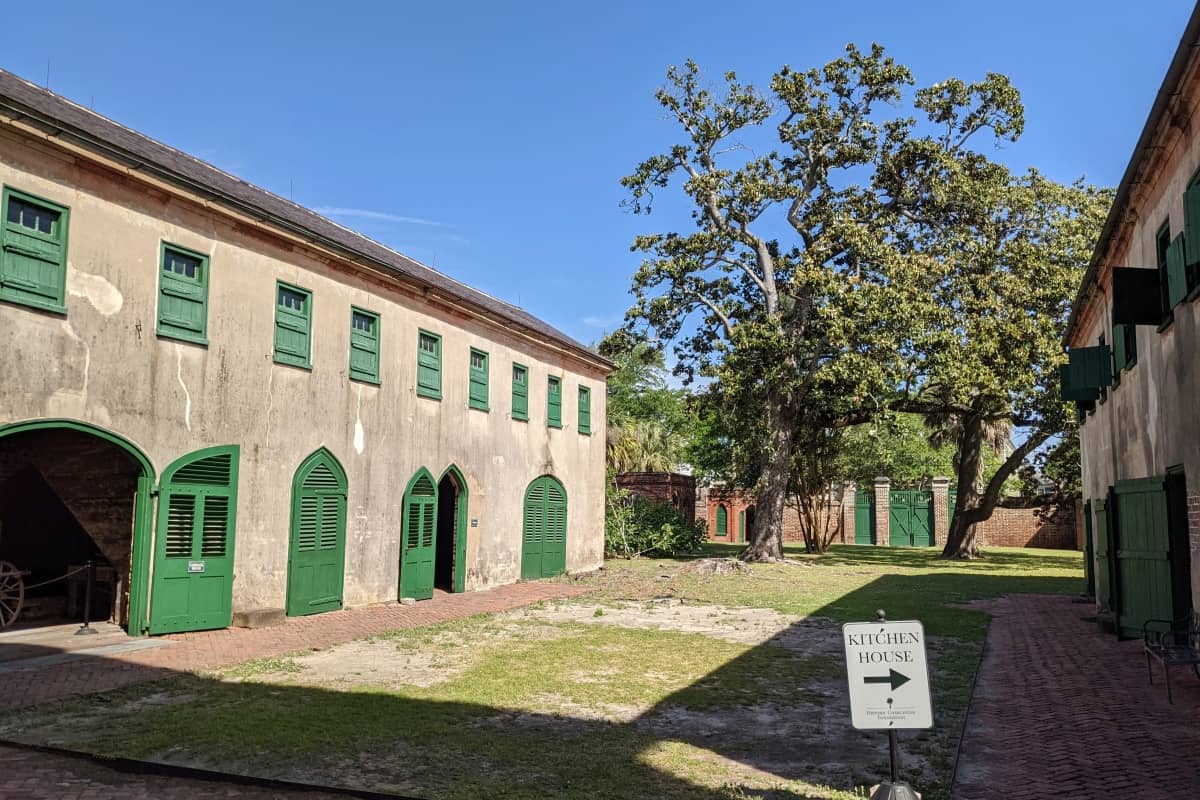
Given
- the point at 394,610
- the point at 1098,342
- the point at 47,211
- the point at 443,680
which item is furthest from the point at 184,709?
the point at 1098,342

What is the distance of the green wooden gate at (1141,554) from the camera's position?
34.2 ft

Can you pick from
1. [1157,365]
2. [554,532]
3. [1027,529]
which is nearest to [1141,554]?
[1157,365]

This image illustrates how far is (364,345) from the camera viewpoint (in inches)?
643

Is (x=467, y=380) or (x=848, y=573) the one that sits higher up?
(x=467, y=380)

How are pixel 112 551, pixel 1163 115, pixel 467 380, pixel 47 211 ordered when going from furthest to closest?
pixel 467 380, pixel 112 551, pixel 47 211, pixel 1163 115

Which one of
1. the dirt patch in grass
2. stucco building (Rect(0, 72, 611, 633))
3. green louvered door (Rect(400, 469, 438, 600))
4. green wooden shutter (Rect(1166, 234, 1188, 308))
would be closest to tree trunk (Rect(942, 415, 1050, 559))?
the dirt patch in grass

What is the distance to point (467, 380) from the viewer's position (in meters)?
19.5

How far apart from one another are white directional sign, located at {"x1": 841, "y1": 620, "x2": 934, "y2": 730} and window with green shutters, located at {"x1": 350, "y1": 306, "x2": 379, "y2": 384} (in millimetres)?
12204

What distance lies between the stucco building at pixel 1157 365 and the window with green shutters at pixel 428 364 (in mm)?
11884

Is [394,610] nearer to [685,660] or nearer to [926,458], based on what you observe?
[685,660]

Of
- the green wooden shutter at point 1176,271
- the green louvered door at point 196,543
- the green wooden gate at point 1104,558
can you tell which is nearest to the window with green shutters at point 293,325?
the green louvered door at point 196,543

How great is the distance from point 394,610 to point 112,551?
466cm

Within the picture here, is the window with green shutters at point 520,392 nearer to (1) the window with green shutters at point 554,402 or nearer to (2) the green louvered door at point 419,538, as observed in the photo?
(1) the window with green shutters at point 554,402

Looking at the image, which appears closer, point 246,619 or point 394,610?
point 246,619
